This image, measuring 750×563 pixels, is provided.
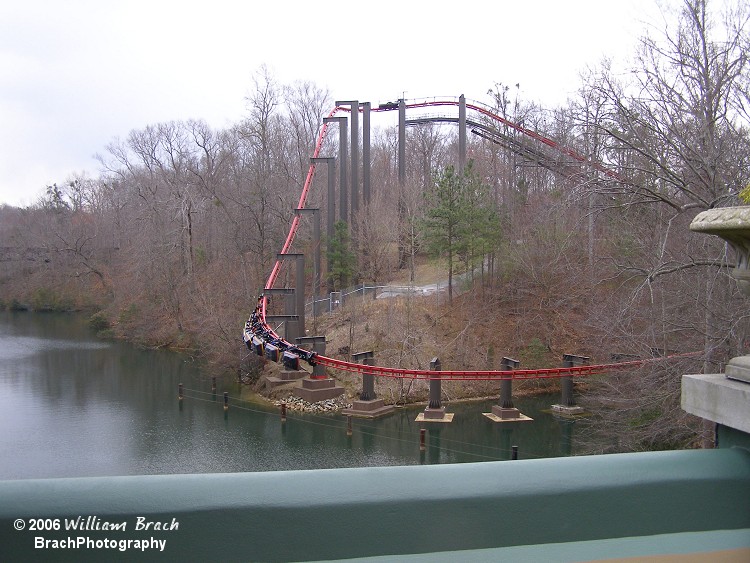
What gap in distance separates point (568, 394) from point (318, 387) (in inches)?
318

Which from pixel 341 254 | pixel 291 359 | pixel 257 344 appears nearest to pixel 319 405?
pixel 291 359

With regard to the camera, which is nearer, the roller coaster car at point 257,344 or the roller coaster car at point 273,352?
the roller coaster car at point 273,352

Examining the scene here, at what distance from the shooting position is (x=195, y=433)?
Answer: 1847cm

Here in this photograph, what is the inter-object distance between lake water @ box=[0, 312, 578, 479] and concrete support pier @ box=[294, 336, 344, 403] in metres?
1.12

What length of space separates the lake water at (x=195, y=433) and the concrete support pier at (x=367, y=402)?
0.42 metres

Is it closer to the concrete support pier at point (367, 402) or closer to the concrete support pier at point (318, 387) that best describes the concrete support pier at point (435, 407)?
the concrete support pier at point (367, 402)

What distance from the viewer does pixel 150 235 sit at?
40500 millimetres

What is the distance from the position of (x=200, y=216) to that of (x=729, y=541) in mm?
41753

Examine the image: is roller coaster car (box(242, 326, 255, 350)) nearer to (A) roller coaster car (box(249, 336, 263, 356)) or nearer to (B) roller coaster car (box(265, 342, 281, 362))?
(A) roller coaster car (box(249, 336, 263, 356))

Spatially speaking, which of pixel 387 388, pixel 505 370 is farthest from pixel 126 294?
pixel 505 370

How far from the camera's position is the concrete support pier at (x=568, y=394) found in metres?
19.9

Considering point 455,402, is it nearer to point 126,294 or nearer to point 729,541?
point 729,541

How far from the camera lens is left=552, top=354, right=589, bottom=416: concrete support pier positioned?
19906mm

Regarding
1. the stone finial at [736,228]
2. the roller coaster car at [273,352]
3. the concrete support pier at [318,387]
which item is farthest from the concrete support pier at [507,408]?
the stone finial at [736,228]
